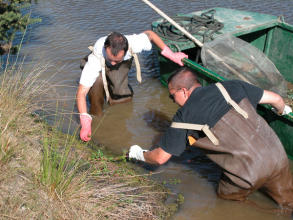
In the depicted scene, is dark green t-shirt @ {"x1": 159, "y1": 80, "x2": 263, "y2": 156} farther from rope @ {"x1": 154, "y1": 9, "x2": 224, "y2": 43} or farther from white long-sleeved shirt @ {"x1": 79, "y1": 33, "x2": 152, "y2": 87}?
rope @ {"x1": 154, "y1": 9, "x2": 224, "y2": 43}

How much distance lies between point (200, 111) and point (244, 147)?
508 mm

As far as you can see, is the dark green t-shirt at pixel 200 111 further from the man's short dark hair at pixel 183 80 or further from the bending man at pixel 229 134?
the man's short dark hair at pixel 183 80

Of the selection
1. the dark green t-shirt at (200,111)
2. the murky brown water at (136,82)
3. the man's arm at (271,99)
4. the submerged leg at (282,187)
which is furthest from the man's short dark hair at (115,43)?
the submerged leg at (282,187)

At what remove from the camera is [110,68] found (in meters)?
4.57

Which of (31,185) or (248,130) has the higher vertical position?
(248,130)

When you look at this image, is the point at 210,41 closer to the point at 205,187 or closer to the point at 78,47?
the point at 205,187

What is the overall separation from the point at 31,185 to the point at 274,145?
2.26 metres

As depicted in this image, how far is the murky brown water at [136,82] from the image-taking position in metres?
3.30

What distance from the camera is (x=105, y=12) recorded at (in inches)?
366

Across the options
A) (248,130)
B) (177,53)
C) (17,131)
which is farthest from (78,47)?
(248,130)

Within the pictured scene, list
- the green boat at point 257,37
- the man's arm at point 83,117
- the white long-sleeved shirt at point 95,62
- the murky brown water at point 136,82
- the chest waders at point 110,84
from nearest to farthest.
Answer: the murky brown water at point 136,82 < the man's arm at point 83,117 < the white long-sleeved shirt at point 95,62 < the chest waders at point 110,84 < the green boat at point 257,37

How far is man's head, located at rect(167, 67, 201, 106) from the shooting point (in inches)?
110

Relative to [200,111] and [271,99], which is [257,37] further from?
[200,111]

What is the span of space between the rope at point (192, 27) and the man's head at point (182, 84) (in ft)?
7.44
